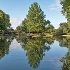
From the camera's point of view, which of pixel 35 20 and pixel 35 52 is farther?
pixel 35 20

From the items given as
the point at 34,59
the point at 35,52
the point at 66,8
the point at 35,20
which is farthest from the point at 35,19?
the point at 34,59

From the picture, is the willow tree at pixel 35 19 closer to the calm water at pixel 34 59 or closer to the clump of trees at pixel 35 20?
the clump of trees at pixel 35 20

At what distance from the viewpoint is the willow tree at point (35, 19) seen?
Answer: 85681 mm

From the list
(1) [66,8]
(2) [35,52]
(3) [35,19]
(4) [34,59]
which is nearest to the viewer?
(4) [34,59]

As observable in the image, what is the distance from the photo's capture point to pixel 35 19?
88812mm

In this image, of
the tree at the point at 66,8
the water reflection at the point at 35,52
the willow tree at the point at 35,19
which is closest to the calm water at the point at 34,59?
the water reflection at the point at 35,52

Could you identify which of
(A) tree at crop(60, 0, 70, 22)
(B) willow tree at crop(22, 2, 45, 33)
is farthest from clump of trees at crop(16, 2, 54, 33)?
(A) tree at crop(60, 0, 70, 22)

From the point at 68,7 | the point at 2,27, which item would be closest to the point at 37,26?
the point at 2,27

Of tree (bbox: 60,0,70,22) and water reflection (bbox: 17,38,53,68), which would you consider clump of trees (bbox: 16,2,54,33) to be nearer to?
tree (bbox: 60,0,70,22)

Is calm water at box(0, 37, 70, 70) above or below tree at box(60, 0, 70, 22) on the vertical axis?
below

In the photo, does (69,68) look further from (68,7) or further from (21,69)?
(68,7)

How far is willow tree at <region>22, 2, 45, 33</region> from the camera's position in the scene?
85681mm

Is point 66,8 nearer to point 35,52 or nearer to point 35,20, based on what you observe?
point 35,52

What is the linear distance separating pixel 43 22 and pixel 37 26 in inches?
169
